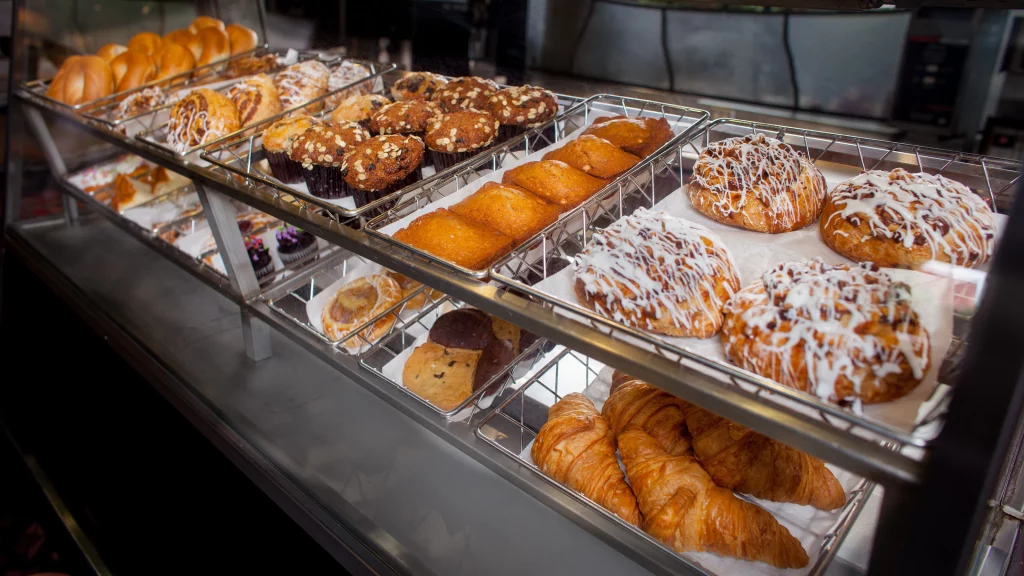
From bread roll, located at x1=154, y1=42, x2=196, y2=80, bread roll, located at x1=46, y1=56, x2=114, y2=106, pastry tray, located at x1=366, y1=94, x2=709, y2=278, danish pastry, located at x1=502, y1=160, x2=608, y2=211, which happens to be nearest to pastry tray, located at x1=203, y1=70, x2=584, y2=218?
pastry tray, located at x1=366, y1=94, x2=709, y2=278

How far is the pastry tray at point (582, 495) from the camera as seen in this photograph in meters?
1.40

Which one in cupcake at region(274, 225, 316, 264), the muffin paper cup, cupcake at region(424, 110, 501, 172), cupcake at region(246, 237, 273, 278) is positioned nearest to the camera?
cupcake at region(424, 110, 501, 172)

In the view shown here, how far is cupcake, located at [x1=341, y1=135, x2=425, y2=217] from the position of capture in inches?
82.7

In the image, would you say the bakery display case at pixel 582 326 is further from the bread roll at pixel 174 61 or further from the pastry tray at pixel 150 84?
the bread roll at pixel 174 61

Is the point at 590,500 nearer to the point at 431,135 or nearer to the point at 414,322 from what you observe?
the point at 414,322

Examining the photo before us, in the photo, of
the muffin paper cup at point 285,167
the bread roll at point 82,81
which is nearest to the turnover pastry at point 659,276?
the muffin paper cup at point 285,167

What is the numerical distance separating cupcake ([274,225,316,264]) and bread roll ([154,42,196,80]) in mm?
1120

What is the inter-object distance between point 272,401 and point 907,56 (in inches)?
93.7

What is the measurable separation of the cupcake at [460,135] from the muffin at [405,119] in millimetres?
103

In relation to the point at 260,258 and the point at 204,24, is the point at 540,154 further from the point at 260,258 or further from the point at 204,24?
the point at 204,24

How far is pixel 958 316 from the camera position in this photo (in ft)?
3.60

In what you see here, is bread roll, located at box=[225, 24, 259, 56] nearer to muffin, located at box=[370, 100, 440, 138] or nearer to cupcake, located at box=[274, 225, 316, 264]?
cupcake, located at box=[274, 225, 316, 264]

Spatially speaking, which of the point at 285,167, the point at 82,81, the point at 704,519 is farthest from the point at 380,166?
the point at 82,81

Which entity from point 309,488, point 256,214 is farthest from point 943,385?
point 256,214
